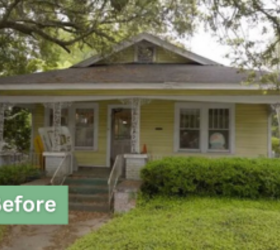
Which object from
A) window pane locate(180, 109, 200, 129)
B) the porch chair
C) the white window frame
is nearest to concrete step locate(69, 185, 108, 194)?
the porch chair

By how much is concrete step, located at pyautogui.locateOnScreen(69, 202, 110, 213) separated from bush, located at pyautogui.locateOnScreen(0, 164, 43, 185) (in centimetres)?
211

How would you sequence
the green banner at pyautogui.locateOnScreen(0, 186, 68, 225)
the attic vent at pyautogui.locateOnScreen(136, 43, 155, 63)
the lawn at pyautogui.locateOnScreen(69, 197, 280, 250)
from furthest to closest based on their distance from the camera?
1. the attic vent at pyautogui.locateOnScreen(136, 43, 155, 63)
2. the green banner at pyautogui.locateOnScreen(0, 186, 68, 225)
3. the lawn at pyautogui.locateOnScreen(69, 197, 280, 250)

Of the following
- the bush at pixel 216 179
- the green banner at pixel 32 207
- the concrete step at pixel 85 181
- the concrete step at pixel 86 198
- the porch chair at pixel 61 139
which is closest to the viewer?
the green banner at pixel 32 207

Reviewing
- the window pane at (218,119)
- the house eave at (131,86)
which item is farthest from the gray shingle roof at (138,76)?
the window pane at (218,119)

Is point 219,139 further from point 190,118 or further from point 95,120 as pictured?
point 95,120

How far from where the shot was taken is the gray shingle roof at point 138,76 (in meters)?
10.3

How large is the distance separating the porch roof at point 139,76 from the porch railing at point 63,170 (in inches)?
92.9

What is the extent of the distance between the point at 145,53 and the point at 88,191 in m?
6.90

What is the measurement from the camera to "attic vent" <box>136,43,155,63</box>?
14.0m

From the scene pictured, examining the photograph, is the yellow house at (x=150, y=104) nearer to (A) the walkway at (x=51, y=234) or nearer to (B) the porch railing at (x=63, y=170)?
(B) the porch railing at (x=63, y=170)

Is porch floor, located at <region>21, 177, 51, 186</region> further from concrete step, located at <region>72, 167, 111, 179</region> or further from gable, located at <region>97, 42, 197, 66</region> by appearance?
gable, located at <region>97, 42, 197, 66</region>

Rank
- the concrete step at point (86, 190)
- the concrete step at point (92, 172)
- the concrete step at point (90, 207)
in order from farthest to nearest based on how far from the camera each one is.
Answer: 1. the concrete step at point (92, 172)
2. the concrete step at point (86, 190)
3. the concrete step at point (90, 207)

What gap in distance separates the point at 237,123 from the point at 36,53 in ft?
36.0

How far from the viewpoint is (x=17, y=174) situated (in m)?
9.82
